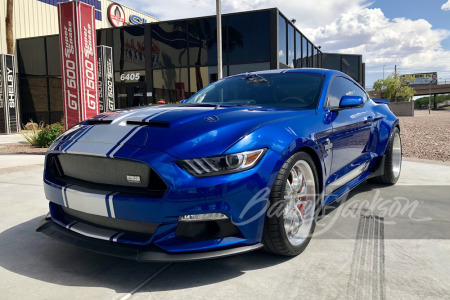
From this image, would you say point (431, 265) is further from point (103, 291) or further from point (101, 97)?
point (101, 97)

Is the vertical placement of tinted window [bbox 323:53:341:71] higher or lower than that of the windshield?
higher

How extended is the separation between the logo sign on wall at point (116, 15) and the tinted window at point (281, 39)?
12856 millimetres

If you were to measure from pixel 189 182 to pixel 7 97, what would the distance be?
55.7 ft

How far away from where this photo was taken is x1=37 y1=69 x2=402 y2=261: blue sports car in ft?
6.46

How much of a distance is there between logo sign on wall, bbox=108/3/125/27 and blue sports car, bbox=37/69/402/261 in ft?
77.9

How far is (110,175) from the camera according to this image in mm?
2145

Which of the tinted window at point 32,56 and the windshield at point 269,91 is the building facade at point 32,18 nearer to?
the tinted window at point 32,56

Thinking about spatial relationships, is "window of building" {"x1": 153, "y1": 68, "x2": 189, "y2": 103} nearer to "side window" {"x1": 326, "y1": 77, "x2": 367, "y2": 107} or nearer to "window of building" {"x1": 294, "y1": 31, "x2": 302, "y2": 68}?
"window of building" {"x1": 294, "y1": 31, "x2": 302, "y2": 68}

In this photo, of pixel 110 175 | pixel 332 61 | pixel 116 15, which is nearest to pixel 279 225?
pixel 110 175

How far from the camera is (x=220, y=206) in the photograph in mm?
1977

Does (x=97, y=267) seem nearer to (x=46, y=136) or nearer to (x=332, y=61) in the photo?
(x=46, y=136)

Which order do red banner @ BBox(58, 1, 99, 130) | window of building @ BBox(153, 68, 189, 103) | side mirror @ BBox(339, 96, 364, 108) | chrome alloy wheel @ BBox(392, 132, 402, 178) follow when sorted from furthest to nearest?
window of building @ BBox(153, 68, 189, 103), red banner @ BBox(58, 1, 99, 130), chrome alloy wheel @ BBox(392, 132, 402, 178), side mirror @ BBox(339, 96, 364, 108)

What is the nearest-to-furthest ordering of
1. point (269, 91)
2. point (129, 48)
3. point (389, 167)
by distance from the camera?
point (269, 91)
point (389, 167)
point (129, 48)

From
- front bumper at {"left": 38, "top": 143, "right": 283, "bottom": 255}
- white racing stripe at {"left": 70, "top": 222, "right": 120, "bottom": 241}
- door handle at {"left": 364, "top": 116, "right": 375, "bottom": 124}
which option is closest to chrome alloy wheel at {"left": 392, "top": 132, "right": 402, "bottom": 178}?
door handle at {"left": 364, "top": 116, "right": 375, "bottom": 124}
